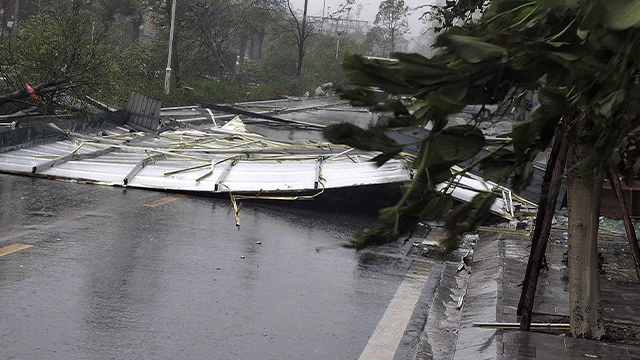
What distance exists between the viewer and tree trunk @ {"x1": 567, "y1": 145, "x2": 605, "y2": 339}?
684cm

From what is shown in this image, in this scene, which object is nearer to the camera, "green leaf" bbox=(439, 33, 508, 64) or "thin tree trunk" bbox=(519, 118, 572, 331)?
"green leaf" bbox=(439, 33, 508, 64)

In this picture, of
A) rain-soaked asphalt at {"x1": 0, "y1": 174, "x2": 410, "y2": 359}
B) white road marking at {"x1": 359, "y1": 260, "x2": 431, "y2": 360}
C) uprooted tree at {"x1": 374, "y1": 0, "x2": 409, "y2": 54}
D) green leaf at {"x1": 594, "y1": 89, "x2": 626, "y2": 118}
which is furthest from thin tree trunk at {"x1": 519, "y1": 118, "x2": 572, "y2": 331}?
uprooted tree at {"x1": 374, "y1": 0, "x2": 409, "y2": 54}

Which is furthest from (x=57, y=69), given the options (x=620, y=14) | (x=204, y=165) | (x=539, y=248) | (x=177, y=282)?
(x=620, y=14)

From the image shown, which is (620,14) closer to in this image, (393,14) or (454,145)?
(454,145)

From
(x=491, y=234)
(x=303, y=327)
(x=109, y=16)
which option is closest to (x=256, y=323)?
(x=303, y=327)

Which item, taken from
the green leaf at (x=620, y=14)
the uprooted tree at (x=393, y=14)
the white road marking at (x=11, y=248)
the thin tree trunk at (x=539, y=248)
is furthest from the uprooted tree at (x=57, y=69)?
the uprooted tree at (x=393, y=14)

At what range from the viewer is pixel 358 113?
41.9 m

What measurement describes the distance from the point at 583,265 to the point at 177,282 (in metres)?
4.23

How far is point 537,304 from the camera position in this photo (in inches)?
319

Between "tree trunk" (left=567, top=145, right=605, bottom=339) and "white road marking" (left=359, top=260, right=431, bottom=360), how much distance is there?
157cm

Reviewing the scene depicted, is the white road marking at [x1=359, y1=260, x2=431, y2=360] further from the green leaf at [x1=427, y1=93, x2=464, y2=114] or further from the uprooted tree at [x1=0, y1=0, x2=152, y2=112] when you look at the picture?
the uprooted tree at [x1=0, y1=0, x2=152, y2=112]

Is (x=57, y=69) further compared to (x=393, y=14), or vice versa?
(x=393, y=14)

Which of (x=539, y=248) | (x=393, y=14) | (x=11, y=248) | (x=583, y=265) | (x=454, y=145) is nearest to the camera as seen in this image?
(x=454, y=145)

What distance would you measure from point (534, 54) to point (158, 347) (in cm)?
449
